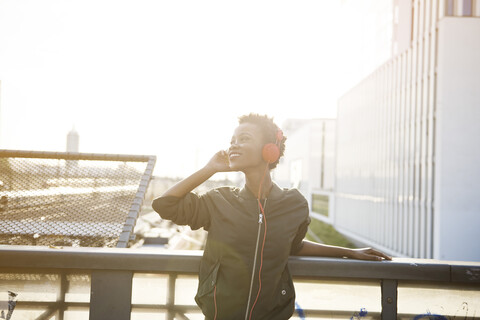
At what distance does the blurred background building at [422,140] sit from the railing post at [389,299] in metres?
19.8

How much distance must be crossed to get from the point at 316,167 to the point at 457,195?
130 feet

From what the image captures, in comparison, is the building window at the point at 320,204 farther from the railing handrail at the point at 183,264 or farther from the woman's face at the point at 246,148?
the woman's face at the point at 246,148

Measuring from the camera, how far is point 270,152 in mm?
2256

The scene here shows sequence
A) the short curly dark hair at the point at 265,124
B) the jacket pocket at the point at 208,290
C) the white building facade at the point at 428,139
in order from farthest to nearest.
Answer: the white building facade at the point at 428,139
the short curly dark hair at the point at 265,124
the jacket pocket at the point at 208,290

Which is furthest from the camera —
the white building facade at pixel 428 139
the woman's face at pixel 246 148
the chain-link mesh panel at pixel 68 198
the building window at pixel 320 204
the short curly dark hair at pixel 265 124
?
the building window at pixel 320 204

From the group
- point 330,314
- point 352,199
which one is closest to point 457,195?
point 352,199

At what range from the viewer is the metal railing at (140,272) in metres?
2.27

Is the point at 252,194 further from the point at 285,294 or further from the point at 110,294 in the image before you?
the point at 110,294

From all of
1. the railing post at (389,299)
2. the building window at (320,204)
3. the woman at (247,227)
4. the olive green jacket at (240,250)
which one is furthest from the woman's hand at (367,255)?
the building window at (320,204)

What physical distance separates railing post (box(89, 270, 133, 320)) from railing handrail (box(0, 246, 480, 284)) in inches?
2.5

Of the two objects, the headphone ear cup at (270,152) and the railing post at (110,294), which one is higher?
the headphone ear cup at (270,152)

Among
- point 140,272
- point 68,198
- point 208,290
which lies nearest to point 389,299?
point 208,290

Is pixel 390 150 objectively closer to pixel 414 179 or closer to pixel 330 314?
pixel 414 179

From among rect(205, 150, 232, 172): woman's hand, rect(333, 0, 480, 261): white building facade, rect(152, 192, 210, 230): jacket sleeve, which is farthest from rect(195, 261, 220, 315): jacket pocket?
rect(333, 0, 480, 261): white building facade
